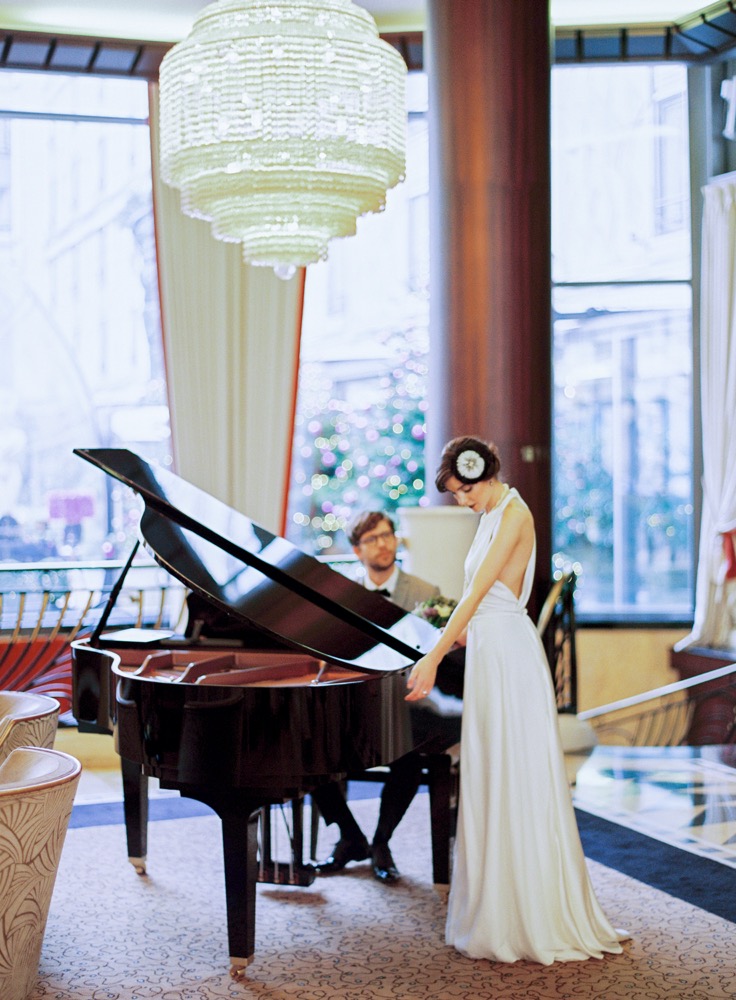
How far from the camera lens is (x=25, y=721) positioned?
400 centimetres

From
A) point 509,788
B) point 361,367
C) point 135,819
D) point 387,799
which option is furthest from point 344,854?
point 361,367

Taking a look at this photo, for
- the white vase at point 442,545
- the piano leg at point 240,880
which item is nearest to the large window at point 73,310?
the white vase at point 442,545

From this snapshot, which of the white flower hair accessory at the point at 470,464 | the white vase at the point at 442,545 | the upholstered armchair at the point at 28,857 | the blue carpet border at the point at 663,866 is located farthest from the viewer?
the white vase at the point at 442,545

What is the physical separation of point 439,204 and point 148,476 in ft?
11.4

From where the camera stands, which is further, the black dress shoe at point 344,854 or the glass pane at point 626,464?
the glass pane at point 626,464

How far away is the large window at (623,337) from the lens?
27.2 ft

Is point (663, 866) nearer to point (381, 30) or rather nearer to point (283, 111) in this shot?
point (283, 111)

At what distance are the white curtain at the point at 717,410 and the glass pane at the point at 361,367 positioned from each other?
1.86 metres

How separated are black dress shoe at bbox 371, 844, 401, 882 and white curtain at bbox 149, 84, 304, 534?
3299mm

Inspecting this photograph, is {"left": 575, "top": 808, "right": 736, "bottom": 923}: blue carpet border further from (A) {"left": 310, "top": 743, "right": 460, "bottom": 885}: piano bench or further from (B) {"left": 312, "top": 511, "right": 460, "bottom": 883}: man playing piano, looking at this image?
(B) {"left": 312, "top": 511, "right": 460, "bottom": 883}: man playing piano

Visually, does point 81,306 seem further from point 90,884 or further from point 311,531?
point 90,884

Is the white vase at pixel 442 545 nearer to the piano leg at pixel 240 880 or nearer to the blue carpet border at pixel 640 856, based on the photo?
the blue carpet border at pixel 640 856

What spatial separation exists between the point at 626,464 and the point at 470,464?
483 centimetres

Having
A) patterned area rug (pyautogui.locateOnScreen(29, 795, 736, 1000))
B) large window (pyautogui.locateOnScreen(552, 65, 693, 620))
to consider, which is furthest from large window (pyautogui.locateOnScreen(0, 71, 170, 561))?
patterned area rug (pyautogui.locateOnScreen(29, 795, 736, 1000))
